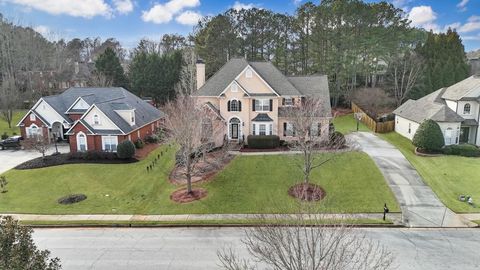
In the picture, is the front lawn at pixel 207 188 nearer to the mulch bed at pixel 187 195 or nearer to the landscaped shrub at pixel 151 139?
the mulch bed at pixel 187 195

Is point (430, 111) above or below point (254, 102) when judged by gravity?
below

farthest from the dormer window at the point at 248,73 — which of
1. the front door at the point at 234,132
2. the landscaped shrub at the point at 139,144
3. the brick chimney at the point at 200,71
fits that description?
the landscaped shrub at the point at 139,144

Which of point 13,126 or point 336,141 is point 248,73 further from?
point 13,126

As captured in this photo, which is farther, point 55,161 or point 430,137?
point 55,161

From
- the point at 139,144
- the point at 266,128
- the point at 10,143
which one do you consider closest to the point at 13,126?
the point at 10,143

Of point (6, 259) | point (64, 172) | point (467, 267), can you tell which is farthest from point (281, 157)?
point (6, 259)
